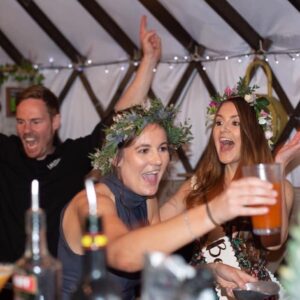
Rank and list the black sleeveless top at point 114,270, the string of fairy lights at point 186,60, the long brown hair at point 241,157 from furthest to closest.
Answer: the string of fairy lights at point 186,60
the long brown hair at point 241,157
the black sleeveless top at point 114,270

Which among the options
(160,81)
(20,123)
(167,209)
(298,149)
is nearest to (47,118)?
(20,123)

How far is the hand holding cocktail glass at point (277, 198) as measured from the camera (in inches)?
68.3

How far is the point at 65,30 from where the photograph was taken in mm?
5566

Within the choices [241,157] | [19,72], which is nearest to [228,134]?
[241,157]

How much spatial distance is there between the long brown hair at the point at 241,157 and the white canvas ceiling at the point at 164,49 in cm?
102

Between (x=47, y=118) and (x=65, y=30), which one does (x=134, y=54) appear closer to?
(x=65, y=30)

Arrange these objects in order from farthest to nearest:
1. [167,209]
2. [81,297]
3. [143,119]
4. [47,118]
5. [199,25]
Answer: [199,25], [47,118], [167,209], [143,119], [81,297]

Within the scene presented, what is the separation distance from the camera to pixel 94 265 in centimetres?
143

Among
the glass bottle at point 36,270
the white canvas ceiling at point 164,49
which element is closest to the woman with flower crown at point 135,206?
the glass bottle at point 36,270

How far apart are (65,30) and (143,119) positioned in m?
3.18

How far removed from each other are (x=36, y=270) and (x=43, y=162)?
2206 mm

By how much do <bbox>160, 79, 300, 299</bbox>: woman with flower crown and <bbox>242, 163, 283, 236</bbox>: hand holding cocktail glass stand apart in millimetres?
1376

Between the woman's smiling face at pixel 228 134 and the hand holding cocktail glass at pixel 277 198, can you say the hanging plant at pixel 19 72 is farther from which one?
the hand holding cocktail glass at pixel 277 198

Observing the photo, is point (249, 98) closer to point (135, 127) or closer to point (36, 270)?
point (135, 127)
